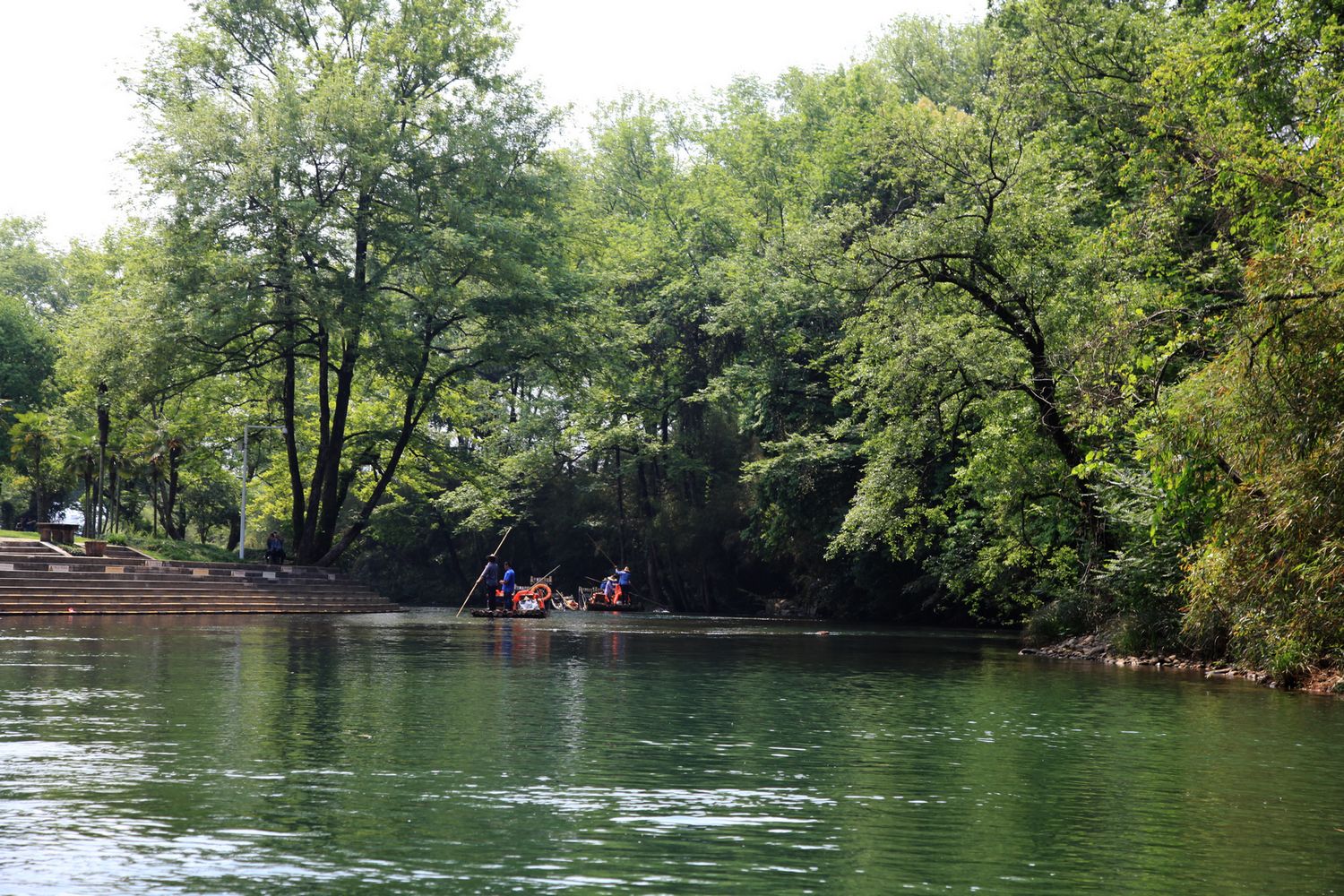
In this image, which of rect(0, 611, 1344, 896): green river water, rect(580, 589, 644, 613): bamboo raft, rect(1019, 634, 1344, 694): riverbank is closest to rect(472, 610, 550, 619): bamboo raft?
rect(580, 589, 644, 613): bamboo raft

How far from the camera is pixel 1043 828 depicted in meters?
8.02

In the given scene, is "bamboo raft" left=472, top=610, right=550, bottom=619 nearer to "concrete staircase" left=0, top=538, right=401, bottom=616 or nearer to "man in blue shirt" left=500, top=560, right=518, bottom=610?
"man in blue shirt" left=500, top=560, right=518, bottom=610

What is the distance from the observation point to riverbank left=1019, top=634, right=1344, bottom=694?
18969mm

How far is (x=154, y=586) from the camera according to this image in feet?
127

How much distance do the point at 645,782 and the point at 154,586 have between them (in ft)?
108

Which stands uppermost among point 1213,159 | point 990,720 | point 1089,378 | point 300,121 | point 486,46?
point 486,46

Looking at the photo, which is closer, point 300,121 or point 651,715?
point 651,715

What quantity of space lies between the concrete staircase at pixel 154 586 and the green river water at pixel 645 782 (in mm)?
17625

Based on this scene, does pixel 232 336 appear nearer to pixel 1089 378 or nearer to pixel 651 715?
pixel 1089 378

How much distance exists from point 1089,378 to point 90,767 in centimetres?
1803

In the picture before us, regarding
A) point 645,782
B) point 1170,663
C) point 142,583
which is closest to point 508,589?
point 142,583

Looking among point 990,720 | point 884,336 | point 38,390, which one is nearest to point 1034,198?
point 884,336

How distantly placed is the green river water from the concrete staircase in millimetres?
17625

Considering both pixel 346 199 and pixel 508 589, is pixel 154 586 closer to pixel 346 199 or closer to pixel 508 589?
pixel 508 589
